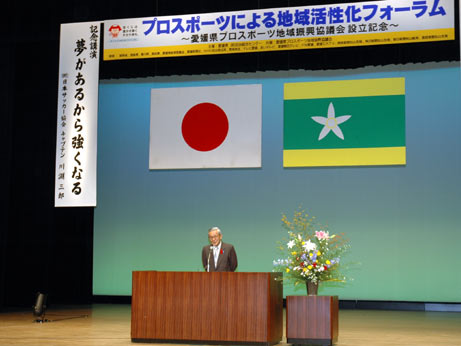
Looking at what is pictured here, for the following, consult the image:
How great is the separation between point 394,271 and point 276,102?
3.04 m

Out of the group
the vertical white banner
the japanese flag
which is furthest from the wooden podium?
the japanese flag

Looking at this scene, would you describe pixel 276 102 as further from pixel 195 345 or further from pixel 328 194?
pixel 195 345

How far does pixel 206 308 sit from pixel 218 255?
0.83 meters

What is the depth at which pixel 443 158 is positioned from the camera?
10281mm

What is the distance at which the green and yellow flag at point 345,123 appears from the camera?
1027 cm

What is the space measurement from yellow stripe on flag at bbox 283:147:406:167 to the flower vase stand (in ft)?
14.1

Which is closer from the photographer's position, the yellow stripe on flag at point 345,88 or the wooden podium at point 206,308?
the wooden podium at point 206,308

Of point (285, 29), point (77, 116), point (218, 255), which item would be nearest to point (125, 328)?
point (218, 255)

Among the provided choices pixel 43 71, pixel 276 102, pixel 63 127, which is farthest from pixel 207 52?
pixel 43 71

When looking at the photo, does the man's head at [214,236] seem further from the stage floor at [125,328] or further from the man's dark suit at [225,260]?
the stage floor at [125,328]

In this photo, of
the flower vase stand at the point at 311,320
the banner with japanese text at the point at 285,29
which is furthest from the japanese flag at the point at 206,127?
the flower vase stand at the point at 311,320

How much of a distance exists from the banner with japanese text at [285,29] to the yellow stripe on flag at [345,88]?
2.86m

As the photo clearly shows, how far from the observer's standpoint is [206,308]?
250 inches

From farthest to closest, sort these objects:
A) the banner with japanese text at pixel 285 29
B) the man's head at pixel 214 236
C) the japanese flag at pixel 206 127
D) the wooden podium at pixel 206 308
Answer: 1. the japanese flag at pixel 206 127
2. the banner with japanese text at pixel 285 29
3. the man's head at pixel 214 236
4. the wooden podium at pixel 206 308
